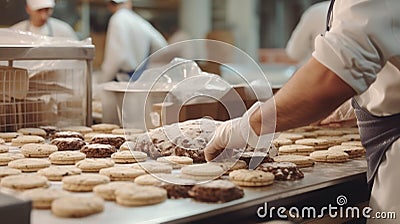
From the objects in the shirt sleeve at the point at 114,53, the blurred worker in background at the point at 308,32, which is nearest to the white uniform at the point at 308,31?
the blurred worker in background at the point at 308,32

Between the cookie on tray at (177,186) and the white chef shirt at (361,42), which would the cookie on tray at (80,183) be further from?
the white chef shirt at (361,42)

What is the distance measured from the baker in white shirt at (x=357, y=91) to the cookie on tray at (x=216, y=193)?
0.74 feet

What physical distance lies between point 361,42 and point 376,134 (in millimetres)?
370

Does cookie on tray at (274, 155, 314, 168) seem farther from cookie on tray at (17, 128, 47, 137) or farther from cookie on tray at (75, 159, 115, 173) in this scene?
cookie on tray at (17, 128, 47, 137)

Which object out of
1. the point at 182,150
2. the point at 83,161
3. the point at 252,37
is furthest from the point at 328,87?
the point at 252,37

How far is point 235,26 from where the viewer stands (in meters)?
7.33

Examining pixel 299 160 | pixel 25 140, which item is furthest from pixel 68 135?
pixel 299 160

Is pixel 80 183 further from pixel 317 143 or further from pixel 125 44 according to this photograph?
pixel 125 44

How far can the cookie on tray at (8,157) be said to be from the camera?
1.68m

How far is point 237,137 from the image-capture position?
1563mm

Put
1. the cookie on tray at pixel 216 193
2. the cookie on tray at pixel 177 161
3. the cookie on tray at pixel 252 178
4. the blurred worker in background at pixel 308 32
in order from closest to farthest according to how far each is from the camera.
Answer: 1. the cookie on tray at pixel 216 193
2. the cookie on tray at pixel 252 178
3. the cookie on tray at pixel 177 161
4. the blurred worker in background at pixel 308 32

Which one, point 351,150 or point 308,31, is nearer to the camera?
point 351,150

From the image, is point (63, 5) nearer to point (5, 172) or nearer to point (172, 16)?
point (172, 16)

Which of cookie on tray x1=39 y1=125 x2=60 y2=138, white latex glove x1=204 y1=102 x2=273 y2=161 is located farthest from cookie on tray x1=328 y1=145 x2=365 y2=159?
cookie on tray x1=39 y1=125 x2=60 y2=138
